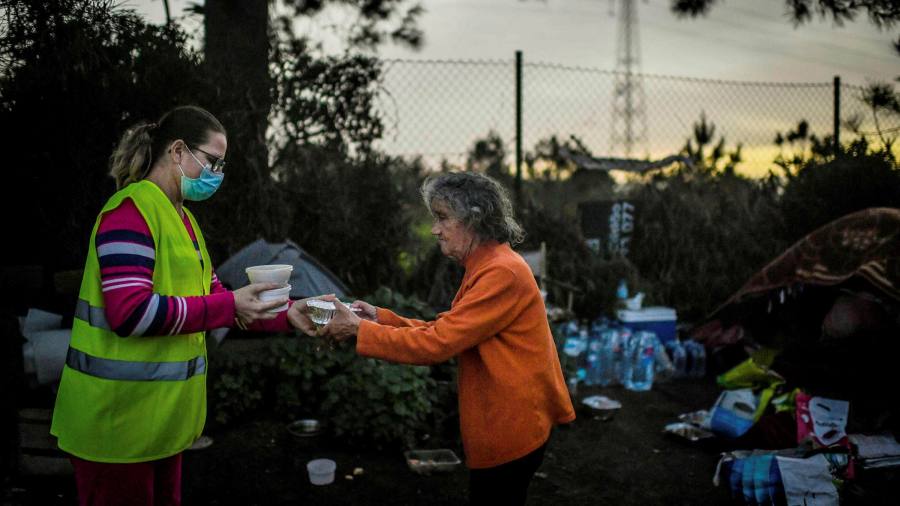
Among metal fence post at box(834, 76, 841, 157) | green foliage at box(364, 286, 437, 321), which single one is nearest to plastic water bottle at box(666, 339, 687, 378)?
green foliage at box(364, 286, 437, 321)

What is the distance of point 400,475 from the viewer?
423cm

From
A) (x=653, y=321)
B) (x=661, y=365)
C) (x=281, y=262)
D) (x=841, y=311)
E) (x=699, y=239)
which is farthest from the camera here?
(x=699, y=239)

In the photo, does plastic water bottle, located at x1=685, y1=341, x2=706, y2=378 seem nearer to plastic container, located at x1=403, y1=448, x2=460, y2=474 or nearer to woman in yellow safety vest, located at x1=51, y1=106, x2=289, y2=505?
plastic container, located at x1=403, y1=448, x2=460, y2=474

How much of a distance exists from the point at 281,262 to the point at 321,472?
1.64 metres

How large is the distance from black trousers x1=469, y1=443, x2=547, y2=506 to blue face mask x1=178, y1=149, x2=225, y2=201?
57.4 inches

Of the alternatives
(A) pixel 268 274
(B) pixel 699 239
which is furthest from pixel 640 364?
(A) pixel 268 274

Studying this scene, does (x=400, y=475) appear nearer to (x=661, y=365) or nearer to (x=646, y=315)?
(x=661, y=365)

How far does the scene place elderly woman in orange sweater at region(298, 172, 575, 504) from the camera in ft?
8.02

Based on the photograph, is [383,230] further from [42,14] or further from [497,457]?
[497,457]

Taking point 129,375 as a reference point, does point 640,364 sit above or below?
below

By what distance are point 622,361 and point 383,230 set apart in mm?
2688

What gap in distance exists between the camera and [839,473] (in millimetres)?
3748

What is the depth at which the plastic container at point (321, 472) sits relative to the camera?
13.2ft

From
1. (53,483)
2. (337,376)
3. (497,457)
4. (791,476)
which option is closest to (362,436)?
(337,376)
